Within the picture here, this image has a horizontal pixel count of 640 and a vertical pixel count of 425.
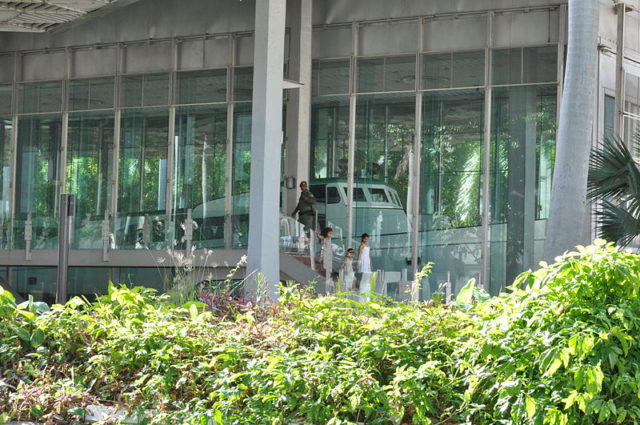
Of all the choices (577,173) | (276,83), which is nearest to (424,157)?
(276,83)

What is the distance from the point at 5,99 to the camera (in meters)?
30.2

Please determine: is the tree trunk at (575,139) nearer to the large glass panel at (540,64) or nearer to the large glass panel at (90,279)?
the large glass panel at (540,64)

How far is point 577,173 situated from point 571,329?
477 centimetres

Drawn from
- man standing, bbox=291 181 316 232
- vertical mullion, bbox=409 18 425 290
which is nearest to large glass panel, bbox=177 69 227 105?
man standing, bbox=291 181 316 232

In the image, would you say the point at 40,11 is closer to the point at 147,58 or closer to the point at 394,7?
the point at 147,58

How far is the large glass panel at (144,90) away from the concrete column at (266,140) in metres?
10.3

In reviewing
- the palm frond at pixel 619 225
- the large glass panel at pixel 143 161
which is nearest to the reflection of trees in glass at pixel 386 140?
the large glass panel at pixel 143 161

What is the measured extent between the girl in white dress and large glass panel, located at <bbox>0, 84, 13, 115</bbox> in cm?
1252

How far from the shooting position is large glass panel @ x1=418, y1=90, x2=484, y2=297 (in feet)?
78.0

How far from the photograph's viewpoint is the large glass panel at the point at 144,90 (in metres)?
27.8

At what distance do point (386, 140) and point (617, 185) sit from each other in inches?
470

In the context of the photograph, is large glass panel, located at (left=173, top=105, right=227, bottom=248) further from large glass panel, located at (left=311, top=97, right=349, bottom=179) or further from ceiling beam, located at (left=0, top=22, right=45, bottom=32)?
ceiling beam, located at (left=0, top=22, right=45, bottom=32)

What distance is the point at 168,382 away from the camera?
19.2 feet

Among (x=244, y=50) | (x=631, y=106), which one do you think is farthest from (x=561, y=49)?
(x=244, y=50)
